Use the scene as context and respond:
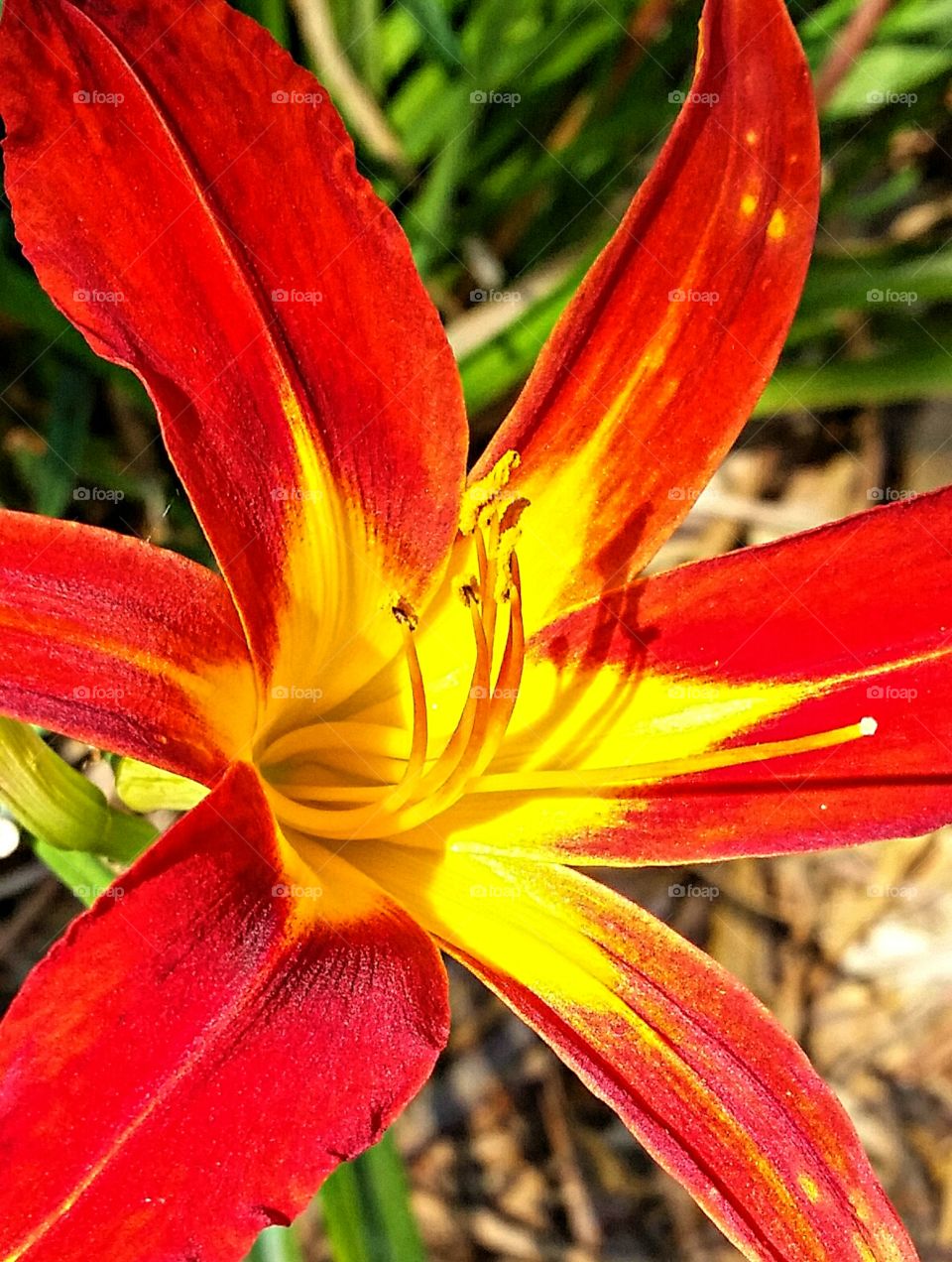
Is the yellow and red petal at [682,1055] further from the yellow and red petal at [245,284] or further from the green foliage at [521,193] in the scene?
the green foliage at [521,193]

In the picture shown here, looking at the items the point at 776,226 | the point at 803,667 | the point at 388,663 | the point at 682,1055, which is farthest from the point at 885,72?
the point at 682,1055

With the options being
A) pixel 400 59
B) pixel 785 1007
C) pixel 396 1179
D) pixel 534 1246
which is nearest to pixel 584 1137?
pixel 534 1246

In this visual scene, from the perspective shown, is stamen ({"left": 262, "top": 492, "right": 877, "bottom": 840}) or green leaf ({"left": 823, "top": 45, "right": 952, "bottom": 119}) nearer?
stamen ({"left": 262, "top": 492, "right": 877, "bottom": 840})

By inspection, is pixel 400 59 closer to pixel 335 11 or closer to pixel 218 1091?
pixel 335 11

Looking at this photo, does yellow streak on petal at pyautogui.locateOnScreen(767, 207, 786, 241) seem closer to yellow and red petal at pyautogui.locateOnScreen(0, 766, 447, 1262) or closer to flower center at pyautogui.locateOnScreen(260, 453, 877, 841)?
flower center at pyautogui.locateOnScreen(260, 453, 877, 841)

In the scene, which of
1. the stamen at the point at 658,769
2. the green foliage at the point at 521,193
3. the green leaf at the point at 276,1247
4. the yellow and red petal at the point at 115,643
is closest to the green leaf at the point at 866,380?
the green foliage at the point at 521,193

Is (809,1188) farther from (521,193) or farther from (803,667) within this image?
(521,193)

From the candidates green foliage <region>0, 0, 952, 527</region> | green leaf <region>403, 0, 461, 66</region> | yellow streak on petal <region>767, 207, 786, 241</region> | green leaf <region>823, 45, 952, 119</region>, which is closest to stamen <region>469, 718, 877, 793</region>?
yellow streak on petal <region>767, 207, 786, 241</region>
